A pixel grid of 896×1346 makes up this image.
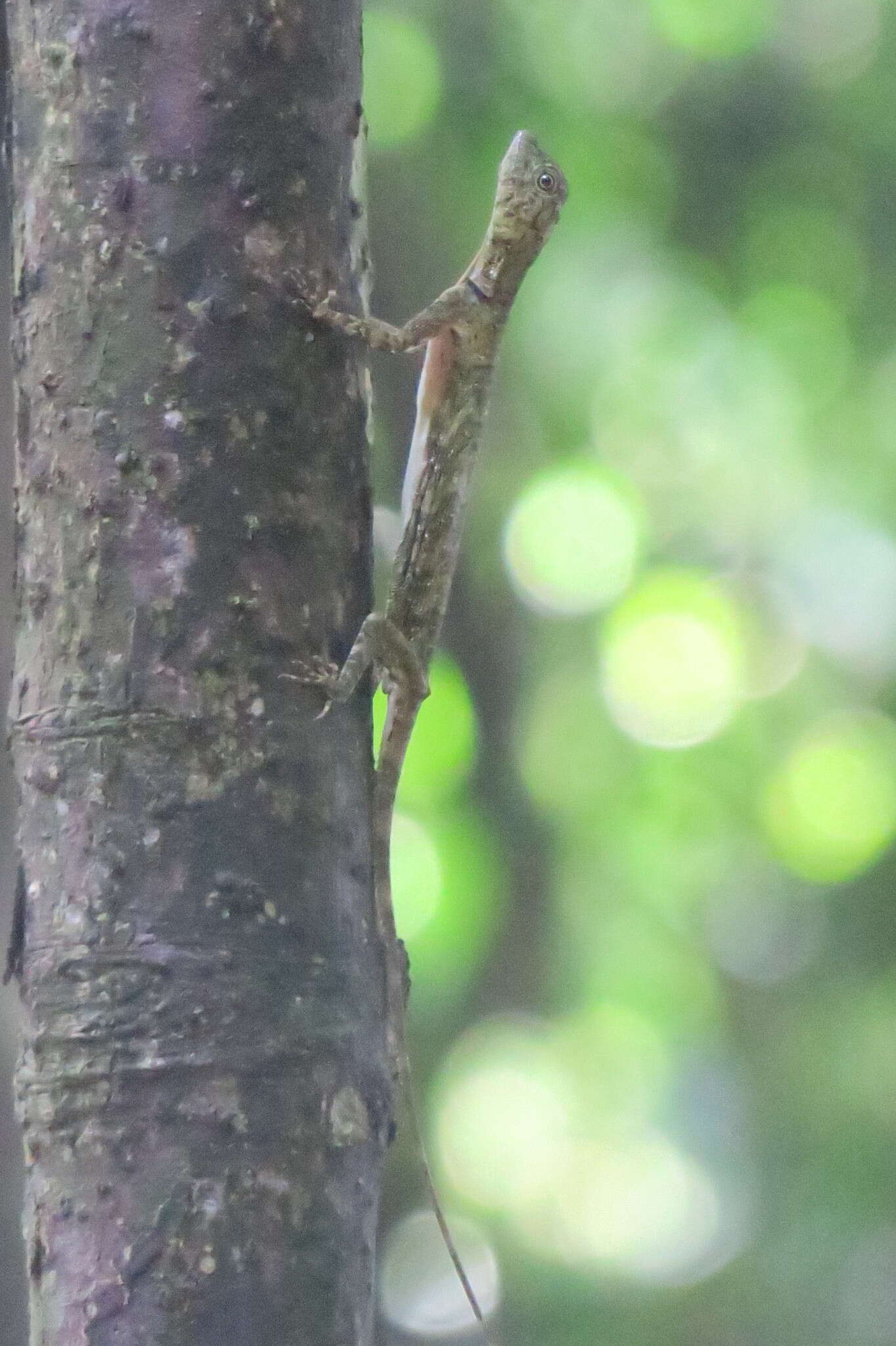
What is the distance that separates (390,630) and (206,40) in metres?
1.31

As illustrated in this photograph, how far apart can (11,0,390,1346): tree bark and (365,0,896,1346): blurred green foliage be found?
18.1 ft

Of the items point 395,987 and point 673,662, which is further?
point 673,662

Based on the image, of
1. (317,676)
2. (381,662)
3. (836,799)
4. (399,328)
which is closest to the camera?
(317,676)

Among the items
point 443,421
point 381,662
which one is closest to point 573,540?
point 443,421

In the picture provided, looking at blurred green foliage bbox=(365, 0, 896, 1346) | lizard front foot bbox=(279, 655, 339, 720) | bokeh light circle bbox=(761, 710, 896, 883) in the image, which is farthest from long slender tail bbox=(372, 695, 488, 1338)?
bokeh light circle bbox=(761, 710, 896, 883)

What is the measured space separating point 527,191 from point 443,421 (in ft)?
2.83

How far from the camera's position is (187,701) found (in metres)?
2.43

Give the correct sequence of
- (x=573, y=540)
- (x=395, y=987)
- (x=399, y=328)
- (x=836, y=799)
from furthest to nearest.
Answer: (x=836, y=799)
(x=573, y=540)
(x=399, y=328)
(x=395, y=987)

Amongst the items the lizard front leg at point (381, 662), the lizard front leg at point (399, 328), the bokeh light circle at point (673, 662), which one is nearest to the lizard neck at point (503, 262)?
the lizard front leg at point (399, 328)

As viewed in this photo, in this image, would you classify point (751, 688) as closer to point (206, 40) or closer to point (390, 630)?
point (390, 630)

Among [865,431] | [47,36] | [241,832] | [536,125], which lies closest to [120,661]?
[241,832]

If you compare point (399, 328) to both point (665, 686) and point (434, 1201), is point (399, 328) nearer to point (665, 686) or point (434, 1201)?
point (434, 1201)

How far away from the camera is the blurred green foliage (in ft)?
28.3

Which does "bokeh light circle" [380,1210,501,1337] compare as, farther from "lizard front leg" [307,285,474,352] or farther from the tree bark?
the tree bark
